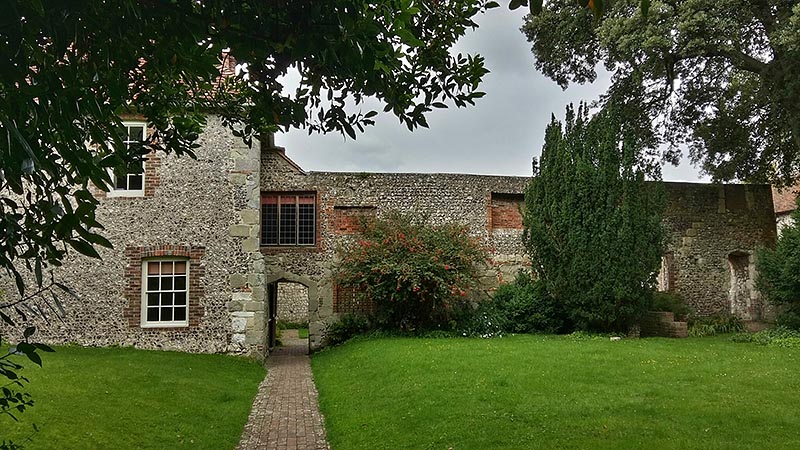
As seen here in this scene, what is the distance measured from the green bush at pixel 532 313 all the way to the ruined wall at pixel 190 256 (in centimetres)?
576

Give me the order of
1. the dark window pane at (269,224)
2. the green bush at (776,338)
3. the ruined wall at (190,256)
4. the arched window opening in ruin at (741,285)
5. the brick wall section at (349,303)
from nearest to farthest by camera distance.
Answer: the green bush at (776,338) < the ruined wall at (190,256) < the brick wall section at (349,303) < the dark window pane at (269,224) < the arched window opening in ruin at (741,285)

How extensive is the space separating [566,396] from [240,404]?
431cm

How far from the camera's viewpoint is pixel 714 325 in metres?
15.6

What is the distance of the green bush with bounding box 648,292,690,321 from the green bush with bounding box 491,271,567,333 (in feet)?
8.19

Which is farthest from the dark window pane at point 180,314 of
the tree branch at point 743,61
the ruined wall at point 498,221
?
the tree branch at point 743,61

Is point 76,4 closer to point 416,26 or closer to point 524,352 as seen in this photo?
point 416,26

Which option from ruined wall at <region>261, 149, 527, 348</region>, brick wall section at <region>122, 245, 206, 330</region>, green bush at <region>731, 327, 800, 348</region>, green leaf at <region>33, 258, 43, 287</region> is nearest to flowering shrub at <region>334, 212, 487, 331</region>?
ruined wall at <region>261, 149, 527, 348</region>

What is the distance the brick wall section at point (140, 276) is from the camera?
40.7 feet

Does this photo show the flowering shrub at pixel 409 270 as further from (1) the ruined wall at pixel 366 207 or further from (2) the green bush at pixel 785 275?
(2) the green bush at pixel 785 275

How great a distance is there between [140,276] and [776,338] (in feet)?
42.8

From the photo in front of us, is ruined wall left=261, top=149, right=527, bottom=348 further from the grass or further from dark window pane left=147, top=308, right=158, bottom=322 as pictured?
the grass

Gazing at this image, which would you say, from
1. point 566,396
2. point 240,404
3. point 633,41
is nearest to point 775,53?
point 633,41

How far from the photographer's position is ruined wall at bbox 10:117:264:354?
12.3 meters

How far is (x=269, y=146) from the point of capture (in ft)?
50.3
